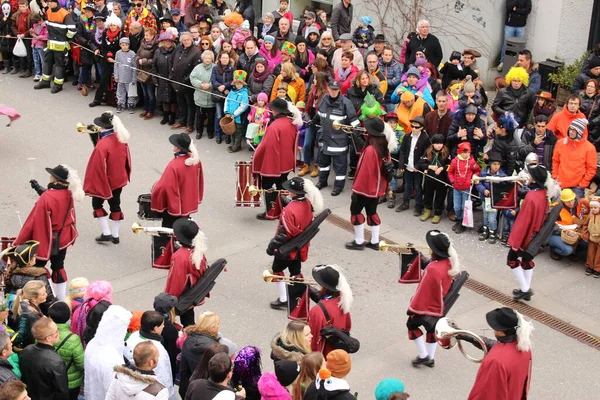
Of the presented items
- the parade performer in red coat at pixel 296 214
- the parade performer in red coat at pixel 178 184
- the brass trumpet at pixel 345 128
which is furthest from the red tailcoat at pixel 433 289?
the brass trumpet at pixel 345 128

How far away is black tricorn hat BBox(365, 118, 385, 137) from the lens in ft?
38.8

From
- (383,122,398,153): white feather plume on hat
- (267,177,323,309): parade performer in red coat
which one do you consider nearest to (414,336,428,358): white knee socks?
(267,177,323,309): parade performer in red coat

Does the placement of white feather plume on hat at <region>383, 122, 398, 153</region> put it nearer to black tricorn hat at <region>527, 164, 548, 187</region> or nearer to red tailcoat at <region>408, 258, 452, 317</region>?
black tricorn hat at <region>527, 164, 548, 187</region>

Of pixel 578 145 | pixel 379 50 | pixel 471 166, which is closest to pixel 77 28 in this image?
pixel 379 50

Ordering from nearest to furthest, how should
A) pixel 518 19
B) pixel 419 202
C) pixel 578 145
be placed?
pixel 578 145 < pixel 419 202 < pixel 518 19

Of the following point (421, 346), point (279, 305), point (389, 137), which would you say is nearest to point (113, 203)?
point (279, 305)

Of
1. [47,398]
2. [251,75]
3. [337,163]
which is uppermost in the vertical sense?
[251,75]

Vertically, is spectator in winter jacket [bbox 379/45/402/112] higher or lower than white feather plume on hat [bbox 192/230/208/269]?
higher

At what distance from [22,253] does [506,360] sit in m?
5.04

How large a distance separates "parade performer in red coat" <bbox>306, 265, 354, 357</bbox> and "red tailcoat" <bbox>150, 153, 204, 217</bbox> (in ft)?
11.1

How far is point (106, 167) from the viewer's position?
12102mm

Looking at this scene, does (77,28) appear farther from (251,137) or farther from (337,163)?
(337,163)

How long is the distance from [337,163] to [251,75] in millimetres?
2309

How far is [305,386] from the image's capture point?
7363 mm
